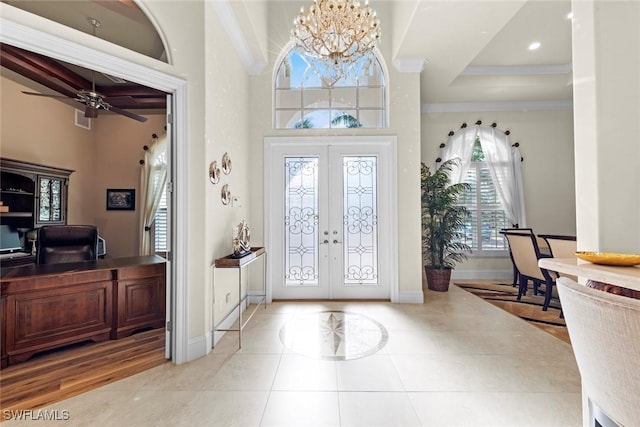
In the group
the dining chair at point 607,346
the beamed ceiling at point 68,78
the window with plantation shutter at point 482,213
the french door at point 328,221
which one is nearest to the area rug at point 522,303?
the window with plantation shutter at point 482,213

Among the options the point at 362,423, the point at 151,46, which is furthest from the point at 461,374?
the point at 151,46

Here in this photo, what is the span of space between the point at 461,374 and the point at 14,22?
160 inches

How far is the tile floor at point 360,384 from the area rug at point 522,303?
0.94 feet

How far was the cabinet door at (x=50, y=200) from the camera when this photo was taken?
425 centimetres

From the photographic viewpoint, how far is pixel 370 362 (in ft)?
7.92

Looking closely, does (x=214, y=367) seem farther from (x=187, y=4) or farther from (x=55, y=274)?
(x=187, y=4)

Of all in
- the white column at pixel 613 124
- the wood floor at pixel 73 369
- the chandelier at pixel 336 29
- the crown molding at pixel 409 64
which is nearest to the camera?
the white column at pixel 613 124

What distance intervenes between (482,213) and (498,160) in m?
1.14

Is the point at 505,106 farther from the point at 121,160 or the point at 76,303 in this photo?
the point at 121,160

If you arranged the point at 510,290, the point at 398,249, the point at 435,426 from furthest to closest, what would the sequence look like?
the point at 510,290 → the point at 398,249 → the point at 435,426

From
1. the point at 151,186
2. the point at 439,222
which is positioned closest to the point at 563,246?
the point at 439,222

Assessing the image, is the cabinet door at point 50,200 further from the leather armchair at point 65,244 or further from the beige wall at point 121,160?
the leather armchair at point 65,244

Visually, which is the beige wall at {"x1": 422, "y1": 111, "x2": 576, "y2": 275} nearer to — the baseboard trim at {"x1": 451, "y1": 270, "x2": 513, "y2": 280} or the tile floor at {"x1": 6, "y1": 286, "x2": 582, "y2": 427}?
the baseboard trim at {"x1": 451, "y1": 270, "x2": 513, "y2": 280}

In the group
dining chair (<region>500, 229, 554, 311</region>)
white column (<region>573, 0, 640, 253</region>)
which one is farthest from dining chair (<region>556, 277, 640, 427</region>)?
dining chair (<region>500, 229, 554, 311</region>)
